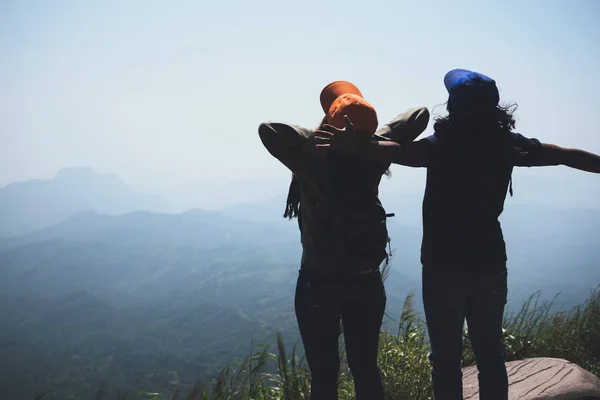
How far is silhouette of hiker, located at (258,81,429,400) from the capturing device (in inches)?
76.9

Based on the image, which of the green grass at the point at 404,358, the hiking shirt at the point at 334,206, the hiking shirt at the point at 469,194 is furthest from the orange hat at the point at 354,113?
the green grass at the point at 404,358

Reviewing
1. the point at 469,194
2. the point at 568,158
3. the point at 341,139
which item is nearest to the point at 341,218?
the point at 341,139

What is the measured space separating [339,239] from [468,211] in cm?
65


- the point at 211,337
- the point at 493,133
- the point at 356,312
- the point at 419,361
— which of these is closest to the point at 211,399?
the point at 419,361

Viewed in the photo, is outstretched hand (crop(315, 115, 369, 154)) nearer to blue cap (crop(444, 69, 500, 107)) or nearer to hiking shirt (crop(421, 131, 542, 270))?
hiking shirt (crop(421, 131, 542, 270))

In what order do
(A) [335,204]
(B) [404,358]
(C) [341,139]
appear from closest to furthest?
(C) [341,139]
(A) [335,204]
(B) [404,358]

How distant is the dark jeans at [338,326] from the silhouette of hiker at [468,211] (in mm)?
349

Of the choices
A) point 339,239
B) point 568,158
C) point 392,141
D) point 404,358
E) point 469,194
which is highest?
point 392,141

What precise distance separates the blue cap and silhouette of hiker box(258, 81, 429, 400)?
25 cm

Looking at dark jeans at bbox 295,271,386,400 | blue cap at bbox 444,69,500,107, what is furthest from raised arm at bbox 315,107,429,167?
dark jeans at bbox 295,271,386,400

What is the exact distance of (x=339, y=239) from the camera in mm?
2062

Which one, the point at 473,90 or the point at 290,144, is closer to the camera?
the point at 290,144

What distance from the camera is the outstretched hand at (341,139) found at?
1.87m

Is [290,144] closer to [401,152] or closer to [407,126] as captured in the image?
[401,152]
